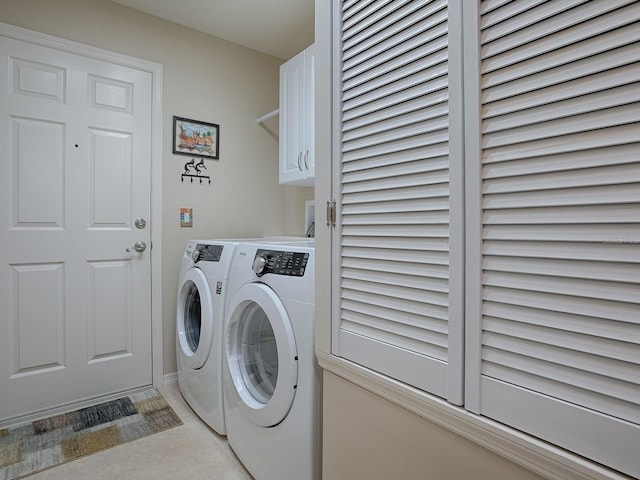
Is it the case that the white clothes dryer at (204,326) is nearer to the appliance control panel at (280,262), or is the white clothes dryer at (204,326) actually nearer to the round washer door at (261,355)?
the round washer door at (261,355)

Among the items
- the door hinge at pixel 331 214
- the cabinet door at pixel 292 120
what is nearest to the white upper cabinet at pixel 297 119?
the cabinet door at pixel 292 120

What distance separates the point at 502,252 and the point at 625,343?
0.22 meters

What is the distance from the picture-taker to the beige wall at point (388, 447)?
0.71 metres

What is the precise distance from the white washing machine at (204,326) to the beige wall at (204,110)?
0.32 m

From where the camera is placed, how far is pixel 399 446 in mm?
861

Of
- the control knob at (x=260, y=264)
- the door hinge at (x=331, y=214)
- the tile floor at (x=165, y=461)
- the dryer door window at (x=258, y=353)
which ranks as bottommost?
the tile floor at (x=165, y=461)

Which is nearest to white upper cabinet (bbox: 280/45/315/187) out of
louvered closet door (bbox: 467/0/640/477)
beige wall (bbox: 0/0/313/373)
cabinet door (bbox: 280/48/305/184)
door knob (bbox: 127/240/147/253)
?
cabinet door (bbox: 280/48/305/184)

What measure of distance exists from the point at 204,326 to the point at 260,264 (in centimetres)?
61

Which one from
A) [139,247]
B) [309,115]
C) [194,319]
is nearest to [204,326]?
[194,319]

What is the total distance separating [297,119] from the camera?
2.22 metres

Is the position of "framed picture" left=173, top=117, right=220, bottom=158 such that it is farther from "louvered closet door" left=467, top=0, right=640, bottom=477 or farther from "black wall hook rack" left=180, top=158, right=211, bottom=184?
"louvered closet door" left=467, top=0, right=640, bottom=477

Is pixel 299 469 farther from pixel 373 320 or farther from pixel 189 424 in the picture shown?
pixel 189 424

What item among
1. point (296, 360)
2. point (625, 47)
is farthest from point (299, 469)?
point (625, 47)

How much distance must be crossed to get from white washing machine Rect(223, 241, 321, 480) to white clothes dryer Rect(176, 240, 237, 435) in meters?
0.10
